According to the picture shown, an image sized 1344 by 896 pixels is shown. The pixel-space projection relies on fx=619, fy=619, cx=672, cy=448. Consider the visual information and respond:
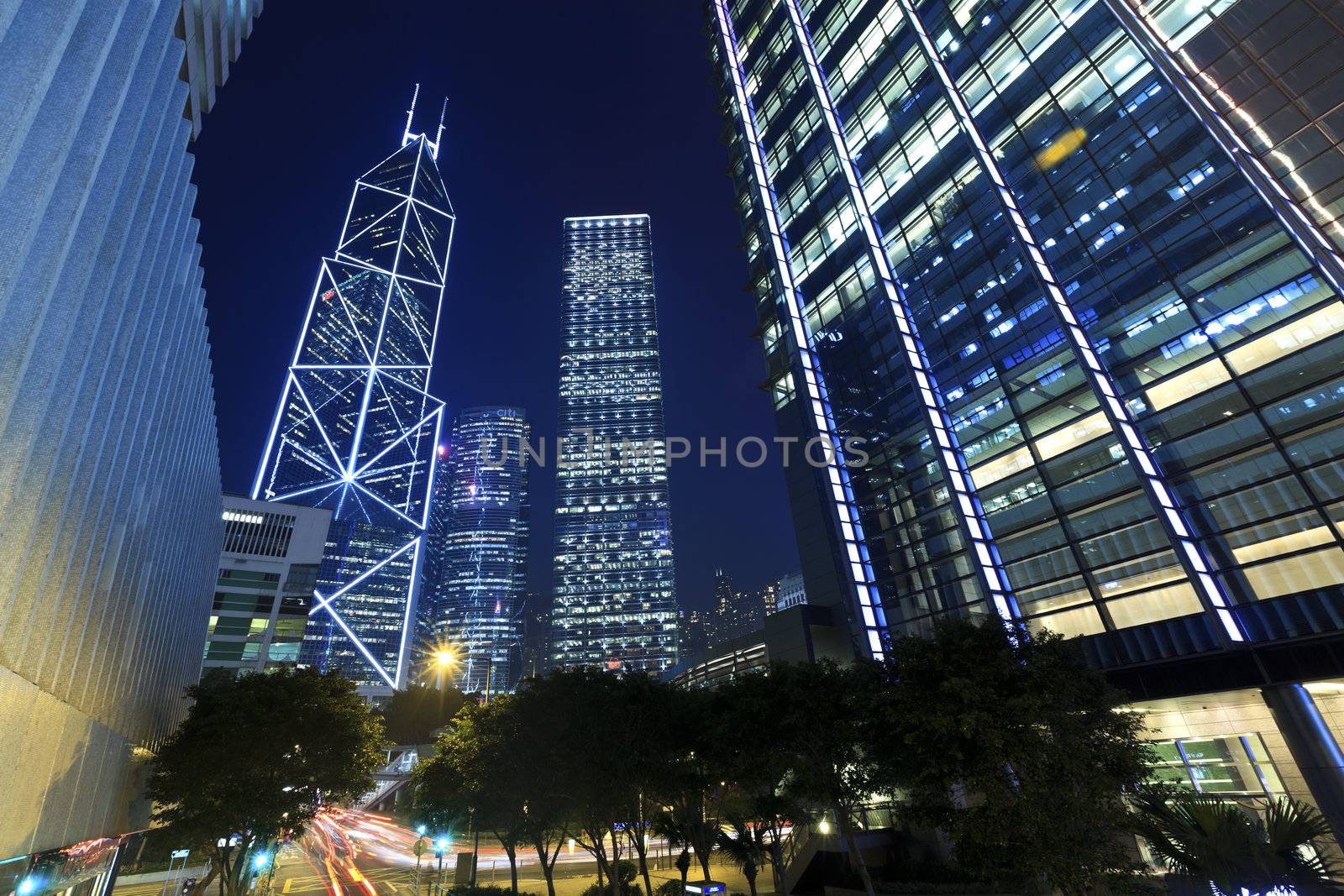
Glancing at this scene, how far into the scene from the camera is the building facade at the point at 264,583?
84000 millimetres

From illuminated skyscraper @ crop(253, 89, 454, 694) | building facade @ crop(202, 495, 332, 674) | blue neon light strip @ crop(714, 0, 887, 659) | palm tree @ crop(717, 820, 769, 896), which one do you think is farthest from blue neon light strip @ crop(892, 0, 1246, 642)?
illuminated skyscraper @ crop(253, 89, 454, 694)

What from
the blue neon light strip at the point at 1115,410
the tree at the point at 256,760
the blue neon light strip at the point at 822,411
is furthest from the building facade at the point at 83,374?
the blue neon light strip at the point at 1115,410

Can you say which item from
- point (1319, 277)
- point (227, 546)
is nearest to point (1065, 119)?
point (1319, 277)

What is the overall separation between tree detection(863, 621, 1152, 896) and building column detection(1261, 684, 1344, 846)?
1246cm

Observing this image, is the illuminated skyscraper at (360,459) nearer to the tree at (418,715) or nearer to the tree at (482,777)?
the tree at (418,715)

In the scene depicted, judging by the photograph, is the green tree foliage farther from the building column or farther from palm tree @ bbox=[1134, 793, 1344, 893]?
the building column

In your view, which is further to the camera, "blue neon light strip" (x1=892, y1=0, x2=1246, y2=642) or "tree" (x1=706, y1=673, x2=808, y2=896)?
"blue neon light strip" (x1=892, y1=0, x2=1246, y2=642)

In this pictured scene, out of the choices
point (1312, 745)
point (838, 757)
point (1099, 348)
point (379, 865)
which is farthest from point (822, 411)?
point (379, 865)

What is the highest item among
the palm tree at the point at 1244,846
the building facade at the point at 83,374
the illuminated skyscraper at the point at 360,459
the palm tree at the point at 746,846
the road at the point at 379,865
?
the illuminated skyscraper at the point at 360,459

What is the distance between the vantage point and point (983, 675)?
1784cm

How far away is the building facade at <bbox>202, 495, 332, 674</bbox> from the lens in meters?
84.0

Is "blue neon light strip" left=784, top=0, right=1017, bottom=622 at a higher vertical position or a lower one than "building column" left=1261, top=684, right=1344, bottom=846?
higher

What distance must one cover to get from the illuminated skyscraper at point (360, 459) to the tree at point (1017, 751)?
143182 millimetres

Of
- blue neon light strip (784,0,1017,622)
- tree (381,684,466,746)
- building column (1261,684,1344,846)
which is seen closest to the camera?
building column (1261,684,1344,846)
